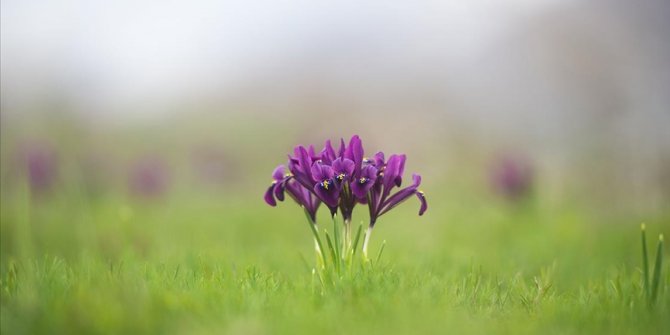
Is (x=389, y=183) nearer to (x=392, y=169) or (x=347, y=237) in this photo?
(x=392, y=169)

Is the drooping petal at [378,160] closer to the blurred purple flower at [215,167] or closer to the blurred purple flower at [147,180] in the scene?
the blurred purple flower at [147,180]

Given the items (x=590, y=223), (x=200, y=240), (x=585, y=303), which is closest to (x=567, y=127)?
(x=590, y=223)

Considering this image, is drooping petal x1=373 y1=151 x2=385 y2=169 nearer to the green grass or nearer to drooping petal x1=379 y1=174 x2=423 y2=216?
drooping petal x1=379 y1=174 x2=423 y2=216

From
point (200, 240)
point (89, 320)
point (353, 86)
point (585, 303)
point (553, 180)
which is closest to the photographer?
point (89, 320)

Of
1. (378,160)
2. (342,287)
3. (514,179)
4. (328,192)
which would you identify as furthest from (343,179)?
(514,179)

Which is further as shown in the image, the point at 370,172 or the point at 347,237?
the point at 347,237

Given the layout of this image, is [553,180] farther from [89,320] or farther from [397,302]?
[89,320]
